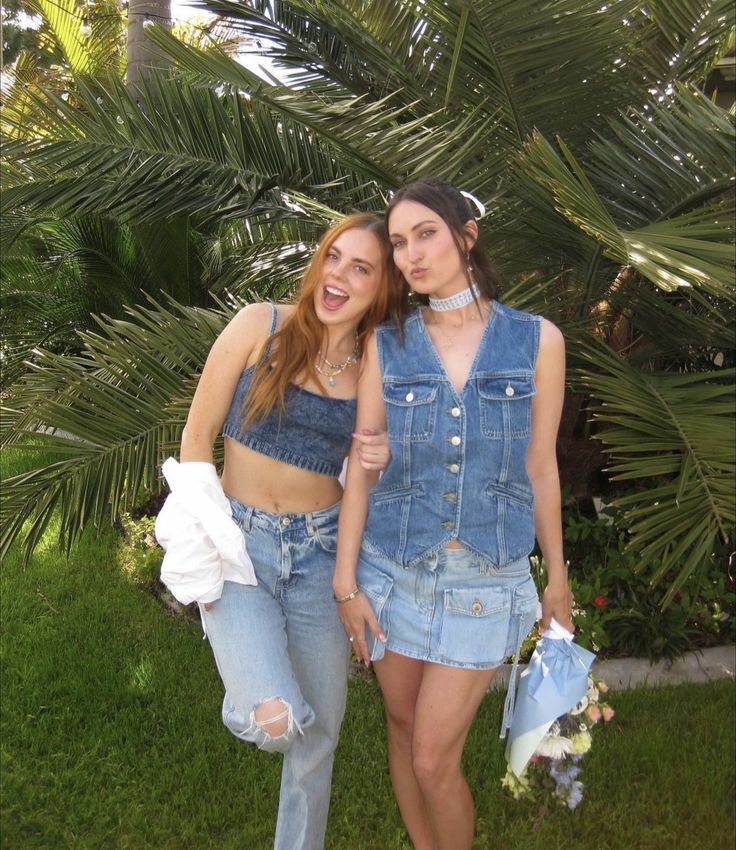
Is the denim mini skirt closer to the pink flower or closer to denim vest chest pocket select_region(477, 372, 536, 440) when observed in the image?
denim vest chest pocket select_region(477, 372, 536, 440)

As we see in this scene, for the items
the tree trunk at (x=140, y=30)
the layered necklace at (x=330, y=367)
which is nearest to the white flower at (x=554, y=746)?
the layered necklace at (x=330, y=367)

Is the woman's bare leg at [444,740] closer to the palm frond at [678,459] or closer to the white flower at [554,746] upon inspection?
the white flower at [554,746]

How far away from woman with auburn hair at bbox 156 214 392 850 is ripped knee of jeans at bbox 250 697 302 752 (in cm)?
3

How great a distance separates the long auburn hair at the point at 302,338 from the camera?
2.34 metres

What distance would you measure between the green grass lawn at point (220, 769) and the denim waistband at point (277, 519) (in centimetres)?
135

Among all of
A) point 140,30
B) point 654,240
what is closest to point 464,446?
point 654,240

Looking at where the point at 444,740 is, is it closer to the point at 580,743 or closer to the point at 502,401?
the point at 580,743

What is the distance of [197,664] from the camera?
4.41 m

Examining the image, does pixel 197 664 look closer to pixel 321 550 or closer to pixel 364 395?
pixel 321 550

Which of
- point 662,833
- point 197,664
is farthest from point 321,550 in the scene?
point 197,664

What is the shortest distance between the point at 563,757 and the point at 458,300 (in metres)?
1.54

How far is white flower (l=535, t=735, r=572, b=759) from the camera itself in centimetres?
264

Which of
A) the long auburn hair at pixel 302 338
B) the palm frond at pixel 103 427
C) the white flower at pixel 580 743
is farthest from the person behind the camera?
the palm frond at pixel 103 427

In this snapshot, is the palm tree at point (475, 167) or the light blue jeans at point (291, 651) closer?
the light blue jeans at point (291, 651)
